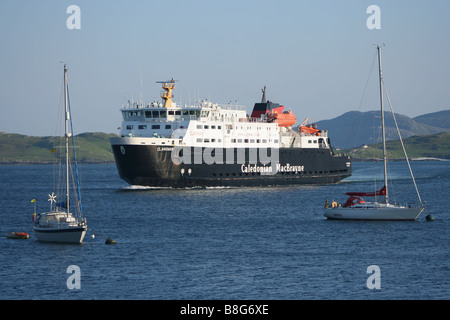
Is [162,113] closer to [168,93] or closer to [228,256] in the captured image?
[168,93]

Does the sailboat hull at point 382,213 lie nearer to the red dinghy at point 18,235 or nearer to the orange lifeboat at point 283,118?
the red dinghy at point 18,235

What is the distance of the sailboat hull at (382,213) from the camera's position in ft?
168

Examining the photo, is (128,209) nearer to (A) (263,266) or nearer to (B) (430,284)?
(A) (263,266)

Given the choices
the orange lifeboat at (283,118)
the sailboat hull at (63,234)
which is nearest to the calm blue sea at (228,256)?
the sailboat hull at (63,234)

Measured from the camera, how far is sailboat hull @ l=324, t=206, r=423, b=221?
51344mm

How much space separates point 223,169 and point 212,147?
9.81 feet

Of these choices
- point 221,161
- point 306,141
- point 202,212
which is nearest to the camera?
point 202,212

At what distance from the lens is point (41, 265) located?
118 feet

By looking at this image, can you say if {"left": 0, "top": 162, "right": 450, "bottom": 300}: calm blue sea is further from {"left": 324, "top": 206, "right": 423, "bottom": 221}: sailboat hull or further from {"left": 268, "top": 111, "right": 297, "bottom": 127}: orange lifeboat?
{"left": 268, "top": 111, "right": 297, "bottom": 127}: orange lifeboat

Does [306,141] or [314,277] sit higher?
[306,141]

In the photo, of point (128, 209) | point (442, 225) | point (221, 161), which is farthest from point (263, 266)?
point (221, 161)

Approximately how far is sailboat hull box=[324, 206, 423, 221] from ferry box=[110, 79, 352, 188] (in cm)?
2547
